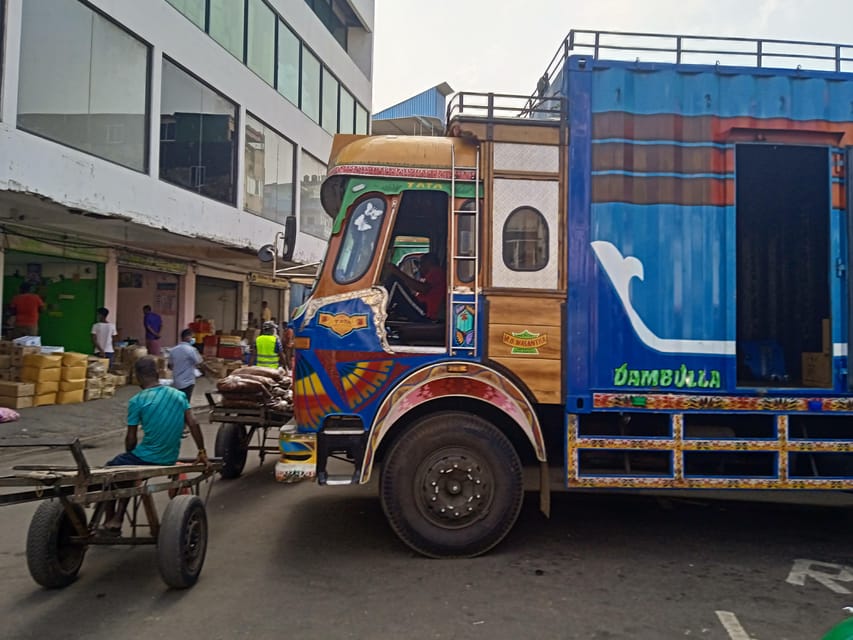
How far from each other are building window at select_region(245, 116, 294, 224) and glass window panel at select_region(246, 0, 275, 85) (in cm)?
158

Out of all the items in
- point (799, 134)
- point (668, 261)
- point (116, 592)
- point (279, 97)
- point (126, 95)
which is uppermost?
point (279, 97)

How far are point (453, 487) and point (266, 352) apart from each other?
5305mm

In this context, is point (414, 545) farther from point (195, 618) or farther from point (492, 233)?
point (492, 233)

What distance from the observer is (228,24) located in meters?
16.5

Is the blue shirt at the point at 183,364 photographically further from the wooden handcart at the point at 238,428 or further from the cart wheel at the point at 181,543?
the cart wheel at the point at 181,543

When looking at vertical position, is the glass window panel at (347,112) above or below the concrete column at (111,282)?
above

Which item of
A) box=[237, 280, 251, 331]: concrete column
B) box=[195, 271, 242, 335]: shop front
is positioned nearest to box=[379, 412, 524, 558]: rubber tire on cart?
box=[195, 271, 242, 335]: shop front

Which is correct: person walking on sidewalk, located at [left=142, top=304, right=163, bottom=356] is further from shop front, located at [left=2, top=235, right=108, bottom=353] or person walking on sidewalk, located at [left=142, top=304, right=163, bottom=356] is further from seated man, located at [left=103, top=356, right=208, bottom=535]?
seated man, located at [left=103, top=356, right=208, bottom=535]

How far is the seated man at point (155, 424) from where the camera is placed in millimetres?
4391

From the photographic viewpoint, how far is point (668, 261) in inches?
184

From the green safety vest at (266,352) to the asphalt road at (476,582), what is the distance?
136 inches

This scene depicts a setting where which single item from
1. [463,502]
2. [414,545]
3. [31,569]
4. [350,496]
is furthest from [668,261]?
[31,569]

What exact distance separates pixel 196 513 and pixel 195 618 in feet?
2.29

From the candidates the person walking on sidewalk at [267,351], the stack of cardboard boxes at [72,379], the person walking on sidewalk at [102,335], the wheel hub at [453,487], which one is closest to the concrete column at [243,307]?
the person walking on sidewalk at [102,335]
